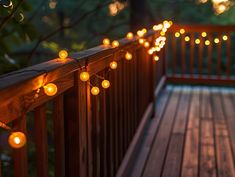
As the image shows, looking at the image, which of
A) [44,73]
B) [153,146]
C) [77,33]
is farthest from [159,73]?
[77,33]

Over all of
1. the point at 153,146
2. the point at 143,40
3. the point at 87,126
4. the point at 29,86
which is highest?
the point at 143,40

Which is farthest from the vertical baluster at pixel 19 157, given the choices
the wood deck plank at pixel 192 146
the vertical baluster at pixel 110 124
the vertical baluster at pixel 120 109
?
the wood deck plank at pixel 192 146

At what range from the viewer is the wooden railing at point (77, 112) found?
4.47ft

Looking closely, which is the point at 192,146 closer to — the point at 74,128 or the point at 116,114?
the point at 116,114

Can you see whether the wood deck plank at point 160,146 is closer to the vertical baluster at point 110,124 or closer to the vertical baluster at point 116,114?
the vertical baluster at point 116,114

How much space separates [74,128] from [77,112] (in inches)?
3.0

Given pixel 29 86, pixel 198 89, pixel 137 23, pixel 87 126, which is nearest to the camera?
pixel 29 86

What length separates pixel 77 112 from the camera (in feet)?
6.31

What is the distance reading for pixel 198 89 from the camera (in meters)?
6.87

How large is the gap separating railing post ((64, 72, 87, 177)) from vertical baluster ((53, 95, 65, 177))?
12 centimetres

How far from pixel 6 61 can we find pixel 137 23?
463 centimetres

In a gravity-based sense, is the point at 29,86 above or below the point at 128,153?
below

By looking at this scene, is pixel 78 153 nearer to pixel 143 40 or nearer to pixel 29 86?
pixel 29 86

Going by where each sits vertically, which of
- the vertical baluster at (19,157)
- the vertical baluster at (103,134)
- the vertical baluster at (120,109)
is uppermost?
the vertical baluster at (120,109)
